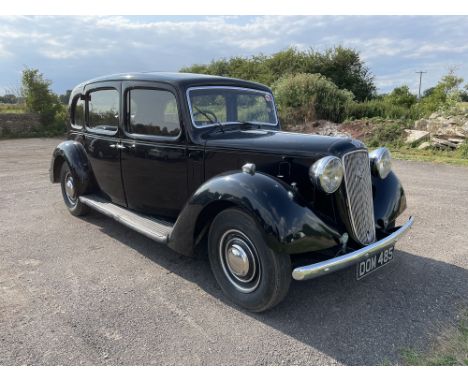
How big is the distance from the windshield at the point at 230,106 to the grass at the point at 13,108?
15344mm

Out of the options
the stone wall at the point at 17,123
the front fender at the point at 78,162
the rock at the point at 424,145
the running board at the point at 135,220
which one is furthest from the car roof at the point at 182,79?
the stone wall at the point at 17,123

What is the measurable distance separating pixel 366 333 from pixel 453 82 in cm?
1638

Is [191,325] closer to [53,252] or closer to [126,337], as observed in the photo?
[126,337]

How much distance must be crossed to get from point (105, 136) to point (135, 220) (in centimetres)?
121

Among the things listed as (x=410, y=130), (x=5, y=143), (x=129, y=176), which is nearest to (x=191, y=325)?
(x=129, y=176)

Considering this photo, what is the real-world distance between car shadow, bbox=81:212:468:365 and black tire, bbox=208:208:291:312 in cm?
14

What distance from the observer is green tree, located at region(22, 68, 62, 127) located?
1584 cm

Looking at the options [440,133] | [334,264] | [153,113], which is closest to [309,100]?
[440,133]

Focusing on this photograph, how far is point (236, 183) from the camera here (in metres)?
2.87

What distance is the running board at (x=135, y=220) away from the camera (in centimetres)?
351

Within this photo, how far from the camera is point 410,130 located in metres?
12.4

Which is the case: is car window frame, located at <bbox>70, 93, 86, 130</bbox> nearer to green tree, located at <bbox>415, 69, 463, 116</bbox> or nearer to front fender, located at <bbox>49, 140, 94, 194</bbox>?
front fender, located at <bbox>49, 140, 94, 194</bbox>

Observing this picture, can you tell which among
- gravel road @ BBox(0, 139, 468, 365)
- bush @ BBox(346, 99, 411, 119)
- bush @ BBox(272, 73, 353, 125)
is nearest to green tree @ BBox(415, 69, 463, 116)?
bush @ BBox(346, 99, 411, 119)

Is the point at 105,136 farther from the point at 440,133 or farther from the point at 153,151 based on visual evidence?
the point at 440,133
